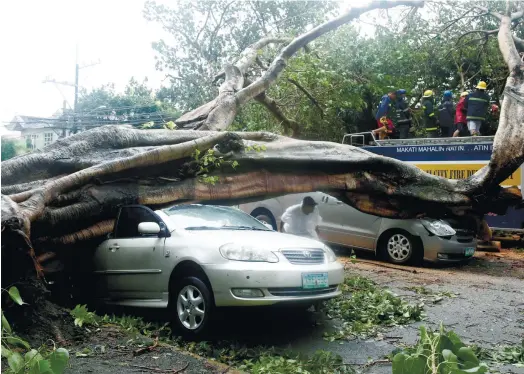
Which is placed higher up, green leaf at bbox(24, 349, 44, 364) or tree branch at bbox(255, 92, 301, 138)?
tree branch at bbox(255, 92, 301, 138)

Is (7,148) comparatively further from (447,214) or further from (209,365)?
(447,214)

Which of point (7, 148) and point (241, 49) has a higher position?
point (241, 49)

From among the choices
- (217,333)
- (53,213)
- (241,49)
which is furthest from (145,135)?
(241,49)

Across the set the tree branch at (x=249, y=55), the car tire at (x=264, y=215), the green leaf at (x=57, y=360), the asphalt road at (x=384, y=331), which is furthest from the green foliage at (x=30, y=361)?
the car tire at (x=264, y=215)

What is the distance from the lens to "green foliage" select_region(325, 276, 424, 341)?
19.1 ft

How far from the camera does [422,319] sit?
6.18 metres

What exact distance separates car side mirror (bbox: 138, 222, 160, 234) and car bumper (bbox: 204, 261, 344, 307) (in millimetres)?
858

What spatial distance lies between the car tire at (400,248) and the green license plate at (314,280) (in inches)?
173

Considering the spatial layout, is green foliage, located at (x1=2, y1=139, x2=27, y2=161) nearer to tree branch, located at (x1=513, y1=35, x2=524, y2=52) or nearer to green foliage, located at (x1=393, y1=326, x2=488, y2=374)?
green foliage, located at (x1=393, y1=326, x2=488, y2=374)

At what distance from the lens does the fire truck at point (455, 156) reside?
10.6 m

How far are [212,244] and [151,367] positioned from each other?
1.35 metres

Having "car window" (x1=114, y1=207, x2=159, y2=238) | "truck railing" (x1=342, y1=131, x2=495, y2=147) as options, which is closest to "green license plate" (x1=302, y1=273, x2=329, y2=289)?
"car window" (x1=114, y1=207, x2=159, y2=238)

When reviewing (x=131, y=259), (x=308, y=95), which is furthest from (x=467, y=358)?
(x=308, y=95)

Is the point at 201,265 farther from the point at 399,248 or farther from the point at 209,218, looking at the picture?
the point at 399,248
